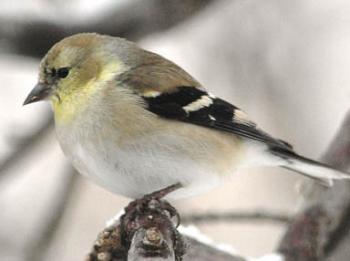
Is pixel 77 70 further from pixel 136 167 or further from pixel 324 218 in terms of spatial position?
pixel 324 218

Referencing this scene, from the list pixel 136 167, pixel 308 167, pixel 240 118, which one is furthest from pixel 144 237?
pixel 308 167

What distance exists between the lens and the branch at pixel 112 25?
14.3ft

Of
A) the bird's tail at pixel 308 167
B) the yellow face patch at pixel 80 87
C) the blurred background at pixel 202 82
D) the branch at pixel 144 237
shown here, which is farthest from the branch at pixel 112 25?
the branch at pixel 144 237

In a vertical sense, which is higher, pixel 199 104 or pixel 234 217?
pixel 199 104

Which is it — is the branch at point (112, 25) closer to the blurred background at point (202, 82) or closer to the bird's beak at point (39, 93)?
the blurred background at point (202, 82)

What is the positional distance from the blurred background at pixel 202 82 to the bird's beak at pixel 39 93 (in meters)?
0.92

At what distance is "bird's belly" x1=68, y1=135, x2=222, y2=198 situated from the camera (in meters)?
3.21

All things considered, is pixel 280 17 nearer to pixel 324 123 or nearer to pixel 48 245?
pixel 324 123

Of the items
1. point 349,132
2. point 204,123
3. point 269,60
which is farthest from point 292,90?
point 204,123

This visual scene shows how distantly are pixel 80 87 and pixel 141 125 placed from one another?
13.5 inches

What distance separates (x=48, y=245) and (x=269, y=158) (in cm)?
137

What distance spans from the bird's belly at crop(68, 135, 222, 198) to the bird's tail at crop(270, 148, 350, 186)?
578mm

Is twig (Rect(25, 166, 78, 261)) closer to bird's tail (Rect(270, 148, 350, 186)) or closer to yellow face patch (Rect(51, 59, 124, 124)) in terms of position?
yellow face patch (Rect(51, 59, 124, 124))

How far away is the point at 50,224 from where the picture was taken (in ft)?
14.9
